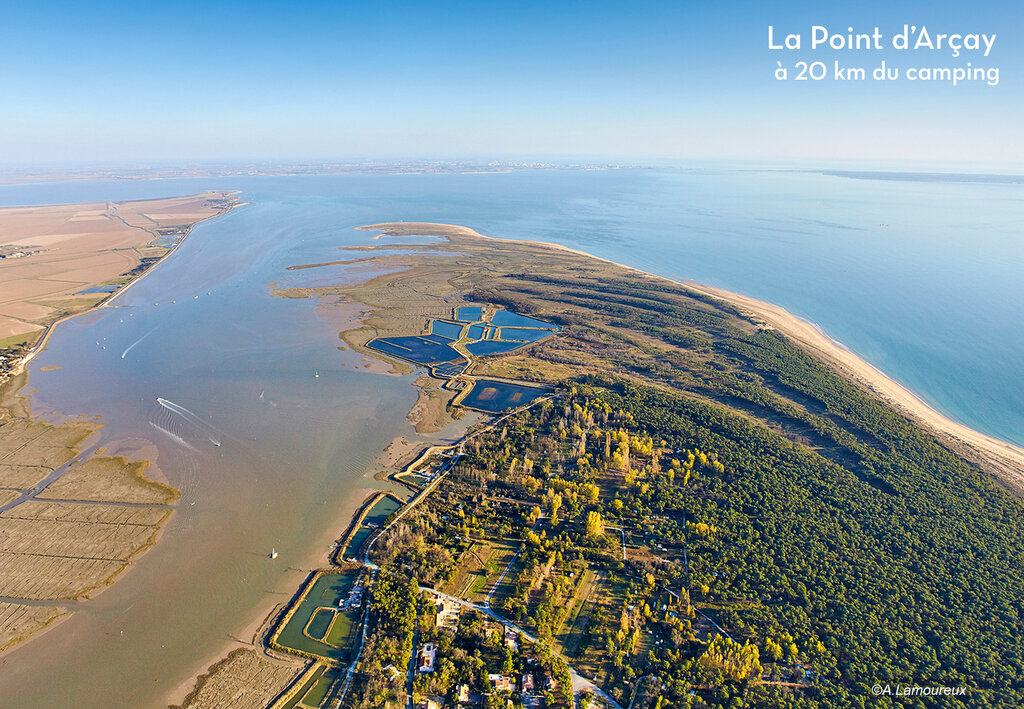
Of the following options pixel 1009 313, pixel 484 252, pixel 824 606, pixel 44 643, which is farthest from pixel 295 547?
pixel 1009 313

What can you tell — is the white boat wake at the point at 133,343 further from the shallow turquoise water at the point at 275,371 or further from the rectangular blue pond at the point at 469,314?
the rectangular blue pond at the point at 469,314

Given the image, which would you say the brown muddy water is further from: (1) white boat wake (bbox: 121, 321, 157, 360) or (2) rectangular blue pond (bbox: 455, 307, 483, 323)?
(2) rectangular blue pond (bbox: 455, 307, 483, 323)

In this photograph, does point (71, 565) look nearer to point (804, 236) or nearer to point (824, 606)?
point (824, 606)

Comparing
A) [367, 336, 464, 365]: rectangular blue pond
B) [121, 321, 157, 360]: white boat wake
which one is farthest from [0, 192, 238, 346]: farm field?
[367, 336, 464, 365]: rectangular blue pond

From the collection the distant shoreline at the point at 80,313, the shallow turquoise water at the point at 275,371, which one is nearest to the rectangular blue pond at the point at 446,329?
the shallow turquoise water at the point at 275,371

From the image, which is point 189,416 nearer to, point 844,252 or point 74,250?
point 74,250
